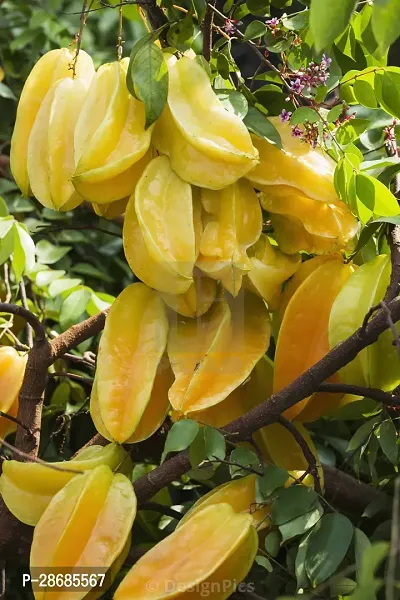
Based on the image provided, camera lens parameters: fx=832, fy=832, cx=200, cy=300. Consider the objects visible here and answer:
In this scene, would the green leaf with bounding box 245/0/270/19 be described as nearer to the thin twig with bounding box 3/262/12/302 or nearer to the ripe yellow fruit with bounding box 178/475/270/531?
the ripe yellow fruit with bounding box 178/475/270/531

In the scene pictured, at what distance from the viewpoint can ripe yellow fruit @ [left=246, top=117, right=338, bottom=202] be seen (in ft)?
3.16

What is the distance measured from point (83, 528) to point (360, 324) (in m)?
0.38

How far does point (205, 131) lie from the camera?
924 mm

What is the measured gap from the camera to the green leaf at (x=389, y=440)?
949mm

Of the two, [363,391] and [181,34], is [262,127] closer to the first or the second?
[181,34]

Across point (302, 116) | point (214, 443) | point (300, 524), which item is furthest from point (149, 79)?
point (300, 524)

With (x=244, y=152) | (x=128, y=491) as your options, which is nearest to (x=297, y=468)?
(x=128, y=491)

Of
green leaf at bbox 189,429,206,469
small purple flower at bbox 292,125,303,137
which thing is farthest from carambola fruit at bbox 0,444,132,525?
small purple flower at bbox 292,125,303,137

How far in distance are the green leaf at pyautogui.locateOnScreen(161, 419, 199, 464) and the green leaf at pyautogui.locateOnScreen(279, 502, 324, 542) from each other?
0.14 meters

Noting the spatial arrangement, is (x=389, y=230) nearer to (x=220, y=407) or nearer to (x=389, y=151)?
(x=389, y=151)

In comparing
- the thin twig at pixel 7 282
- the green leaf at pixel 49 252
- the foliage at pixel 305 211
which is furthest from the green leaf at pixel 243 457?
the green leaf at pixel 49 252

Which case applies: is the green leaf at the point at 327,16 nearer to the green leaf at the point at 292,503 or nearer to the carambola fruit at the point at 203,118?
the carambola fruit at the point at 203,118

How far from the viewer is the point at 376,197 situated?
0.95m

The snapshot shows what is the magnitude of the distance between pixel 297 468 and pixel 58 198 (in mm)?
450
